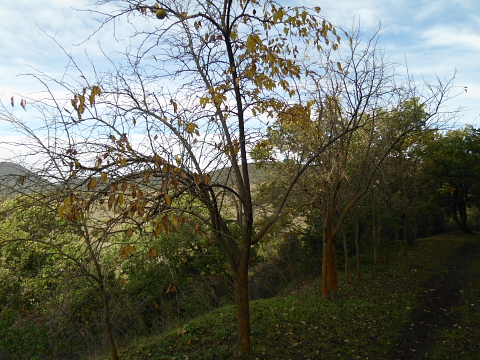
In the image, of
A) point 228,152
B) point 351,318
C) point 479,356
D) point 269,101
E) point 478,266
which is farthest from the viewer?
point 478,266

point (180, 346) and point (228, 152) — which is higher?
point (228, 152)

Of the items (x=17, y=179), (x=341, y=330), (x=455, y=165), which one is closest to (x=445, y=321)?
(x=341, y=330)

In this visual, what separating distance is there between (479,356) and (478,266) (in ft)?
29.3

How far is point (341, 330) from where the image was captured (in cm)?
699

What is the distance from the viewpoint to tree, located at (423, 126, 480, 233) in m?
19.5

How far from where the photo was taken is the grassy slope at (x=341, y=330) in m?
6.08

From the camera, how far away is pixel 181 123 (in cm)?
511

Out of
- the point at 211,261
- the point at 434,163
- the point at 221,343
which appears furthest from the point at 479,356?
the point at 434,163

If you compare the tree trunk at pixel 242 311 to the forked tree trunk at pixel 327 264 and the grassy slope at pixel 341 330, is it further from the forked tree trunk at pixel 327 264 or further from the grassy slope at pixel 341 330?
the forked tree trunk at pixel 327 264

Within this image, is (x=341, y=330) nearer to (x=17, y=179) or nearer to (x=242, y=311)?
(x=242, y=311)

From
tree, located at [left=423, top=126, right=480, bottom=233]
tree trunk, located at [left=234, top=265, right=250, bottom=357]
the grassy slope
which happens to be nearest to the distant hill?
tree trunk, located at [left=234, top=265, right=250, bottom=357]

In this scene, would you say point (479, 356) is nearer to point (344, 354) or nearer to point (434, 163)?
A: point (344, 354)

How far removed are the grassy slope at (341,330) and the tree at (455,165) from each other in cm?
1096

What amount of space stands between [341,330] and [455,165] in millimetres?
16633
